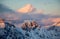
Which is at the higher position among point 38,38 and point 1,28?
point 1,28

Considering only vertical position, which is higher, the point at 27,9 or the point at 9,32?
the point at 27,9

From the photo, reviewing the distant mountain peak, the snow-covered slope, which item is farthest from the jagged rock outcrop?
the distant mountain peak

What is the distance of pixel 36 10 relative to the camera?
5.65 ft

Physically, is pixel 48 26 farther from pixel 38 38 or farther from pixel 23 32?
pixel 23 32

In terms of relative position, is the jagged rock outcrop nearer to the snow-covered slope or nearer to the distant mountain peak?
the snow-covered slope

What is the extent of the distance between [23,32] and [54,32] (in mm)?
439

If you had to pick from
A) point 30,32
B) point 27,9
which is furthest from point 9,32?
point 27,9

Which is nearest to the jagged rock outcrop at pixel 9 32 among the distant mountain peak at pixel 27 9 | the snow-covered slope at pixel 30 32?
the snow-covered slope at pixel 30 32

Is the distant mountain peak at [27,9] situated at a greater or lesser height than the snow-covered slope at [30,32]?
greater

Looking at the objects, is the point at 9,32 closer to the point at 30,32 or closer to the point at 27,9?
the point at 30,32

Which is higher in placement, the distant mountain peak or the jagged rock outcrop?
the distant mountain peak

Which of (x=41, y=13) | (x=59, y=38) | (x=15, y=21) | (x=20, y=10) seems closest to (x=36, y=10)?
(x=41, y=13)

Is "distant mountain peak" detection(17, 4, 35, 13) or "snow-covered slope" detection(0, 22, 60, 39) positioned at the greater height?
"distant mountain peak" detection(17, 4, 35, 13)

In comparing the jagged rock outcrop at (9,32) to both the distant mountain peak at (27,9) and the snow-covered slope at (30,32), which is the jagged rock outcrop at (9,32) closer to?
the snow-covered slope at (30,32)
